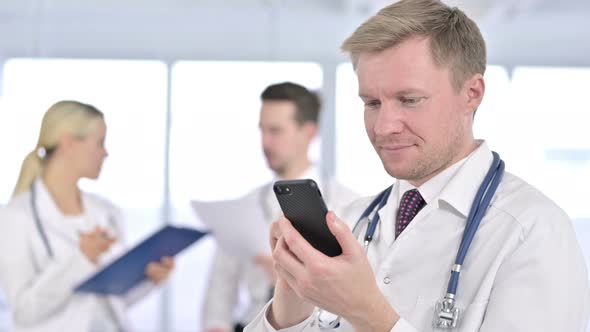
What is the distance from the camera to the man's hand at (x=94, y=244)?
10.5 feet

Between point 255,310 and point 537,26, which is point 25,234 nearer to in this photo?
point 255,310

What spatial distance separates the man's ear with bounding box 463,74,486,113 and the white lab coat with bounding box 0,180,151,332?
84.9 inches

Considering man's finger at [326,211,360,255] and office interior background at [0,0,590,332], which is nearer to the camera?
man's finger at [326,211,360,255]

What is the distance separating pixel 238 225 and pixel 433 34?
2.02 metres

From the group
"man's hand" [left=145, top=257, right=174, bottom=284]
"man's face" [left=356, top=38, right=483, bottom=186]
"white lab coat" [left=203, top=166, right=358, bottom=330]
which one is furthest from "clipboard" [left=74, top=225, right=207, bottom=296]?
"man's face" [left=356, top=38, right=483, bottom=186]

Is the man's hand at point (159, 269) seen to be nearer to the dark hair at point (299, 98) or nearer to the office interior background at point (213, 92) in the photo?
the office interior background at point (213, 92)

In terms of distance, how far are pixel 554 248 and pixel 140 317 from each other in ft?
8.92

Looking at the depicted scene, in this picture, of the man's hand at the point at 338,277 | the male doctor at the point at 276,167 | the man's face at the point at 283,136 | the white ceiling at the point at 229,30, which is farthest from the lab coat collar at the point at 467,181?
the white ceiling at the point at 229,30

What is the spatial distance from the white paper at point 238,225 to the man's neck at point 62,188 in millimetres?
537

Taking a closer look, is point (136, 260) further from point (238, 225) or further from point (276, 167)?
point (276, 167)

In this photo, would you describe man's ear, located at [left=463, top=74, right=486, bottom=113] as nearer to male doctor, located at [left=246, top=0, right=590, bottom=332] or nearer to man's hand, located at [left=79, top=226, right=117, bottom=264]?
male doctor, located at [left=246, top=0, right=590, bottom=332]

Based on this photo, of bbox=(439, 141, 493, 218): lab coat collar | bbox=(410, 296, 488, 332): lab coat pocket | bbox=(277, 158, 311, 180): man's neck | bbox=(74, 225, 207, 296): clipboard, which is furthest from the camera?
bbox=(277, 158, 311, 180): man's neck

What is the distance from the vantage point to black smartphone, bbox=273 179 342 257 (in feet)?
3.53

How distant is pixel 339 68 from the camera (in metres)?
3.65
